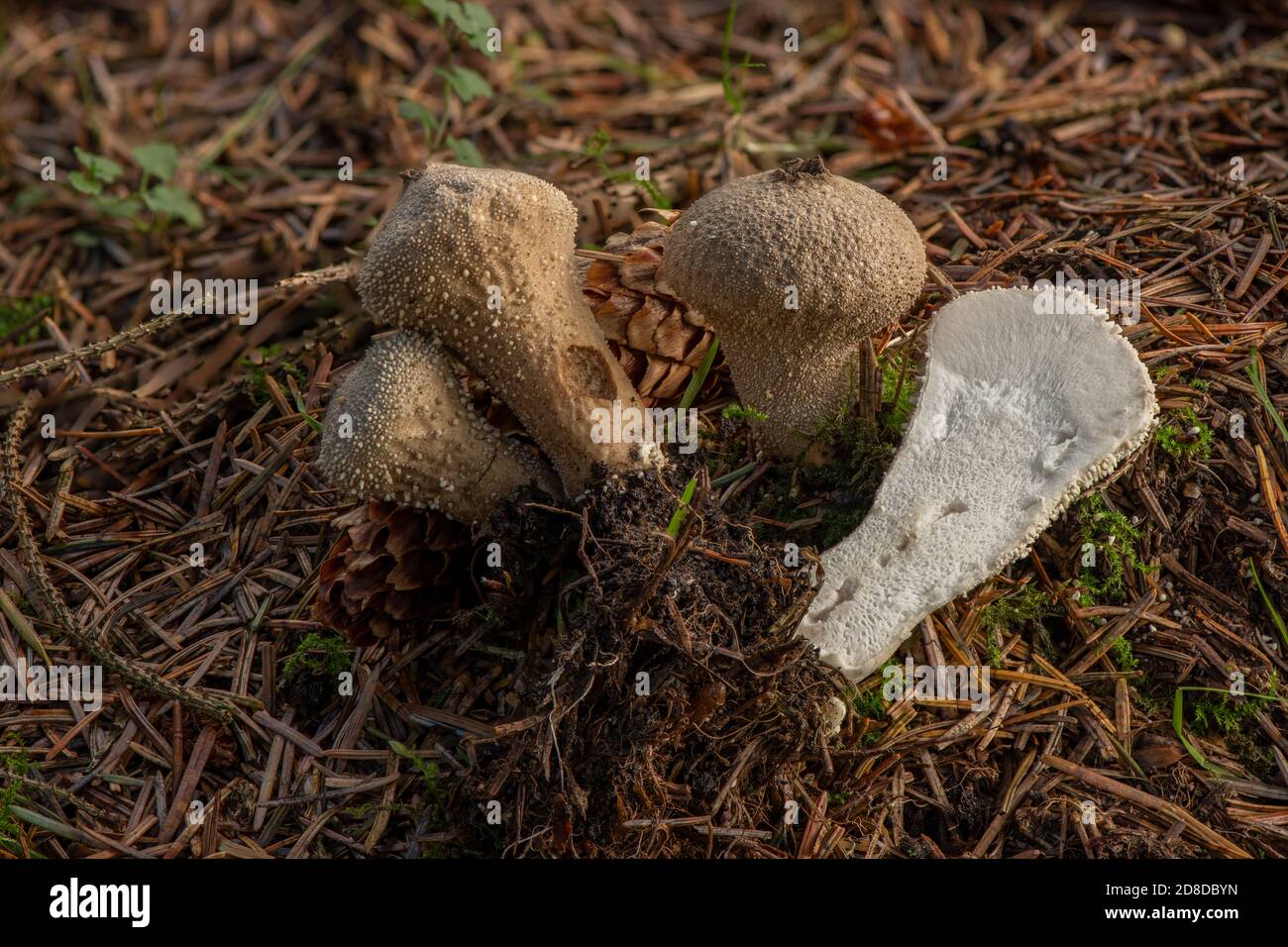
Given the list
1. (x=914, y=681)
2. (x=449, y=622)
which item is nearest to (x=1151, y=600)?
(x=914, y=681)

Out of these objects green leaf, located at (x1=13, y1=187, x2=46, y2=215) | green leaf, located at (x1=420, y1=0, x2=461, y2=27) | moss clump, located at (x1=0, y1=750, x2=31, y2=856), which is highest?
green leaf, located at (x1=420, y1=0, x2=461, y2=27)

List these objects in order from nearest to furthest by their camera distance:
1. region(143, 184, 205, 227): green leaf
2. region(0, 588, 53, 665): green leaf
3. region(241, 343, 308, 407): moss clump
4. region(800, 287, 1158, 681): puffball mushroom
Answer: region(800, 287, 1158, 681): puffball mushroom, region(0, 588, 53, 665): green leaf, region(241, 343, 308, 407): moss clump, region(143, 184, 205, 227): green leaf

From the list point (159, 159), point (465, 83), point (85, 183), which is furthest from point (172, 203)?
point (465, 83)

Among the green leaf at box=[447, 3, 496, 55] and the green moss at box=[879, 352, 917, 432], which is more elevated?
the green leaf at box=[447, 3, 496, 55]

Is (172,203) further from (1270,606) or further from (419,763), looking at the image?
(1270,606)

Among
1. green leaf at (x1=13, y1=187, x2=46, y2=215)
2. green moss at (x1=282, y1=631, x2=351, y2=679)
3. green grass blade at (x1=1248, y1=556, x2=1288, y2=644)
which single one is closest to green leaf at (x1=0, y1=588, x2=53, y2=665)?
green moss at (x1=282, y1=631, x2=351, y2=679)

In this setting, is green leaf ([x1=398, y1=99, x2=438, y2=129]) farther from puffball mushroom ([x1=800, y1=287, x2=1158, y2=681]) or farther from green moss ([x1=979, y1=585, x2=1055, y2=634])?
green moss ([x1=979, y1=585, x2=1055, y2=634])
